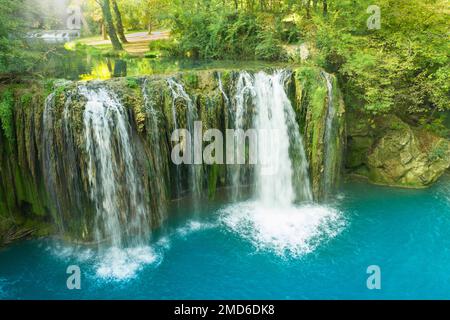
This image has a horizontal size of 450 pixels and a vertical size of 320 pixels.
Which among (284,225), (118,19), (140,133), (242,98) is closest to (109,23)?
(118,19)

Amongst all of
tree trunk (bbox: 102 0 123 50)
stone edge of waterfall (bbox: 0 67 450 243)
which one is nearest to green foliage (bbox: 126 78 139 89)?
stone edge of waterfall (bbox: 0 67 450 243)

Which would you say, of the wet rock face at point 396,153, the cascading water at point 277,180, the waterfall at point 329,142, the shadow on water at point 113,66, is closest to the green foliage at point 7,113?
the shadow on water at point 113,66

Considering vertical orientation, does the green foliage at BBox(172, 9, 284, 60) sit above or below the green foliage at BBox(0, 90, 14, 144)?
above

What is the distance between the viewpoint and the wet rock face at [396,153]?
14656 mm

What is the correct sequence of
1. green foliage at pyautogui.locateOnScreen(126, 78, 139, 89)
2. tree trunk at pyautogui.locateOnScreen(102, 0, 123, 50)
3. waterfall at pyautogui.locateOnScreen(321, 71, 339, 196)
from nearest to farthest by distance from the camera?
green foliage at pyautogui.locateOnScreen(126, 78, 139, 89), waterfall at pyautogui.locateOnScreen(321, 71, 339, 196), tree trunk at pyautogui.locateOnScreen(102, 0, 123, 50)

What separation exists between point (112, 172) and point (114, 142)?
914 millimetres

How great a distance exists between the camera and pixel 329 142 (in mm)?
13289

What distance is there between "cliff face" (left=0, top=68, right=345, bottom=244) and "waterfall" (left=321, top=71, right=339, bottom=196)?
50 mm

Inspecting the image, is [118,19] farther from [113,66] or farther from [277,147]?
[277,147]

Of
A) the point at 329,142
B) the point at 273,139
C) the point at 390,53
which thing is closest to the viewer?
the point at 329,142

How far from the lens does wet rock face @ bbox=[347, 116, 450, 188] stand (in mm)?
14656

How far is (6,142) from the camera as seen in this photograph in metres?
10.6

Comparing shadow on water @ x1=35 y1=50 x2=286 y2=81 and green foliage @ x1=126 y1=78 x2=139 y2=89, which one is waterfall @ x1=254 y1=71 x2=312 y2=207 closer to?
shadow on water @ x1=35 y1=50 x2=286 y2=81

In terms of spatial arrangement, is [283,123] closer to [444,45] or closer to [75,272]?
[444,45]
